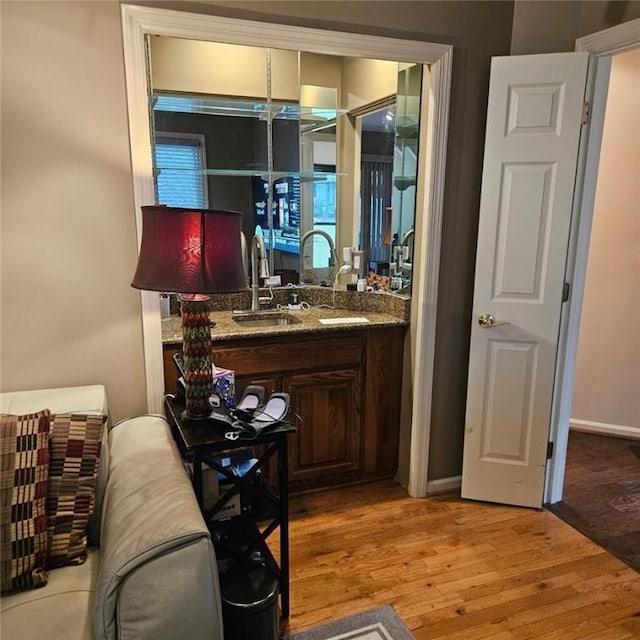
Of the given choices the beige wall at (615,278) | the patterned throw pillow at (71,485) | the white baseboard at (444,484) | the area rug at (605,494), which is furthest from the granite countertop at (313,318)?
the beige wall at (615,278)

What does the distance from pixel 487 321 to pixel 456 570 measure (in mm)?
1114

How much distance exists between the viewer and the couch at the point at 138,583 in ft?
3.85

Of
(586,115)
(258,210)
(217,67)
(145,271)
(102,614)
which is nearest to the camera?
(102,614)

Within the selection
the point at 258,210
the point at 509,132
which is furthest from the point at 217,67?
the point at 509,132

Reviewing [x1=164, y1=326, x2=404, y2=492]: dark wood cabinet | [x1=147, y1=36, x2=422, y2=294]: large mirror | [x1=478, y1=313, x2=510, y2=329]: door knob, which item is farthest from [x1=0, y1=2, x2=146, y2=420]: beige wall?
[x1=478, y1=313, x2=510, y2=329]: door knob

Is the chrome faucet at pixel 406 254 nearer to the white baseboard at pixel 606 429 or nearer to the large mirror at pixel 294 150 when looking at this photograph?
the large mirror at pixel 294 150

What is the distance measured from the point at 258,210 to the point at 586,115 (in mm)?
1823

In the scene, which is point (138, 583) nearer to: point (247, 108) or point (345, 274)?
point (345, 274)

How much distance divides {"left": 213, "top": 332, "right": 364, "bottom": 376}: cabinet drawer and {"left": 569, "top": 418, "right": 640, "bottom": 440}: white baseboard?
1898 mm

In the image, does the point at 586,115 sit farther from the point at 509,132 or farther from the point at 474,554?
the point at 474,554

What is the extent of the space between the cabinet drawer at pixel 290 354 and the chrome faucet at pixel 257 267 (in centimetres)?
52

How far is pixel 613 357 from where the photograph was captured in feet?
11.1

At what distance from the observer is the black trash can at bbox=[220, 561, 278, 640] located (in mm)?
1495

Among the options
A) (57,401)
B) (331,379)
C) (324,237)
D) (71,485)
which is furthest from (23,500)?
(324,237)
